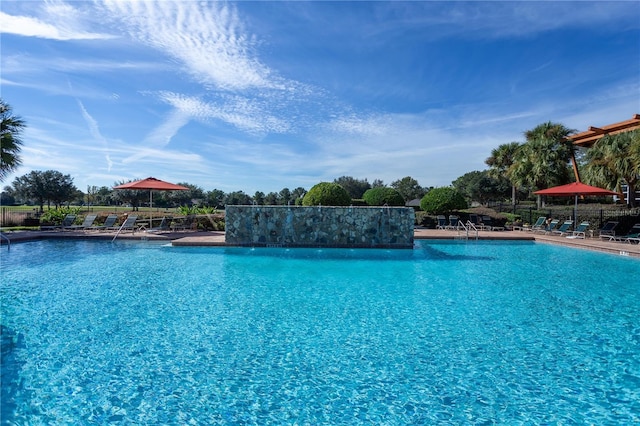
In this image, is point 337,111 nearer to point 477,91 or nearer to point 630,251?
point 477,91

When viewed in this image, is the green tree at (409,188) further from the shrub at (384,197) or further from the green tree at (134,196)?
the green tree at (134,196)

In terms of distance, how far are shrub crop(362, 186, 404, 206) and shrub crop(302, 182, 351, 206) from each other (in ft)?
9.60

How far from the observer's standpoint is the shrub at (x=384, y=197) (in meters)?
24.4

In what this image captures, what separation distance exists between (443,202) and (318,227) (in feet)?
34.2

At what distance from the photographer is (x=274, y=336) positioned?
5160mm

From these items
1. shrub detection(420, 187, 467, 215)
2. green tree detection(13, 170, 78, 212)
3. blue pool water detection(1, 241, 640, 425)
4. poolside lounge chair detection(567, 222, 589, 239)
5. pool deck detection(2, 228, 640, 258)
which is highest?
green tree detection(13, 170, 78, 212)

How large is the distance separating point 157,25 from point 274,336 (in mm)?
10188

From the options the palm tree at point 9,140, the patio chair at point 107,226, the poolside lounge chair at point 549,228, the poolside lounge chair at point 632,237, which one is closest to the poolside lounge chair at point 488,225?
the poolside lounge chair at point 549,228

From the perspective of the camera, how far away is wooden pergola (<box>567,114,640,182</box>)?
2072 centimetres

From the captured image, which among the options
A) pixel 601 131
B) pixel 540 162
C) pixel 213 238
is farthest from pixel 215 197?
pixel 601 131

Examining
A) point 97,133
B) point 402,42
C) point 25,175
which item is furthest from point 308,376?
point 25,175

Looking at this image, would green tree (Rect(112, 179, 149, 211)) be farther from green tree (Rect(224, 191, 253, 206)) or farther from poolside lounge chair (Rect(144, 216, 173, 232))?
poolside lounge chair (Rect(144, 216, 173, 232))

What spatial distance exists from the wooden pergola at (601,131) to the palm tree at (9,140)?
2851 centimetres

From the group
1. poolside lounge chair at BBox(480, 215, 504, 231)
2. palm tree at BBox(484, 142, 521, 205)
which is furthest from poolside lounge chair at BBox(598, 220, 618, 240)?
palm tree at BBox(484, 142, 521, 205)
